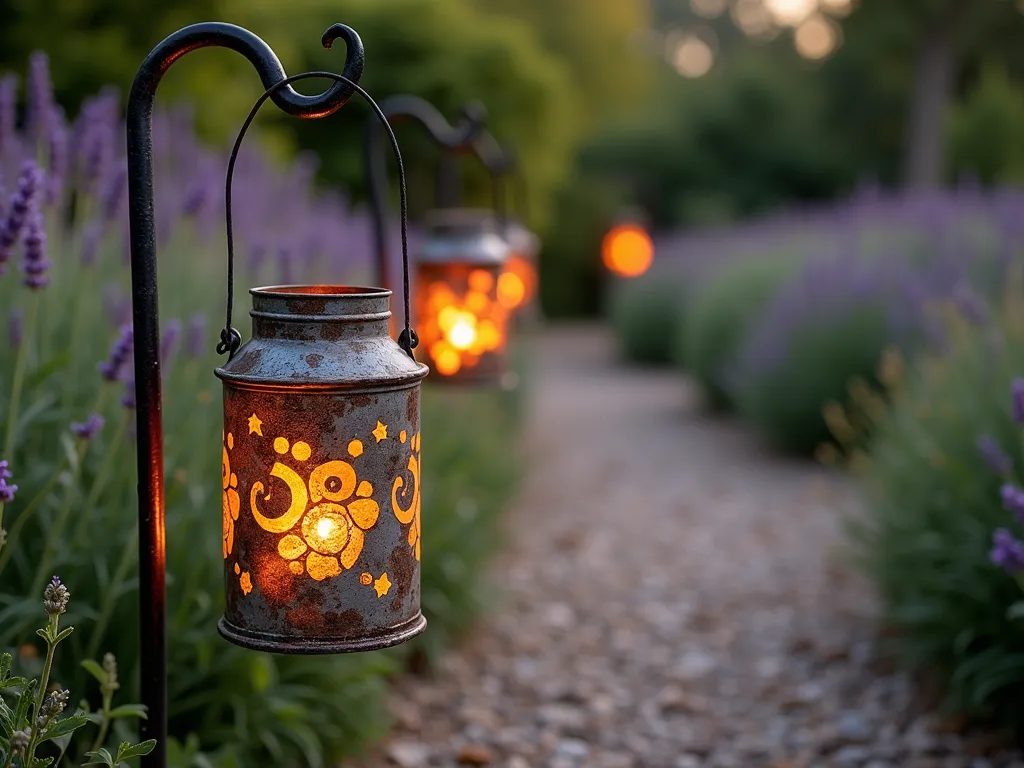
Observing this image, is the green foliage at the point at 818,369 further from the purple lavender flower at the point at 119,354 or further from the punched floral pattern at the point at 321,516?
the punched floral pattern at the point at 321,516

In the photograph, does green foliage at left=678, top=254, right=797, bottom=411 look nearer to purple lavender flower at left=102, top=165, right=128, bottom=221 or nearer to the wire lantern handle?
purple lavender flower at left=102, top=165, right=128, bottom=221

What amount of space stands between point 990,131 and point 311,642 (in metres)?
23.1

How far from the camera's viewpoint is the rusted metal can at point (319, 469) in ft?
5.43

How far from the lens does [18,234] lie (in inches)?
78.2

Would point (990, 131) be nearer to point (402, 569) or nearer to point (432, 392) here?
point (432, 392)

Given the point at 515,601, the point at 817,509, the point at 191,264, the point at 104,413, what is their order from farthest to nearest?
the point at 817,509, the point at 515,601, the point at 191,264, the point at 104,413

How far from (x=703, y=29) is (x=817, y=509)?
4373 cm

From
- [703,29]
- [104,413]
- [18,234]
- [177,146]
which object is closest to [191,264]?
[177,146]

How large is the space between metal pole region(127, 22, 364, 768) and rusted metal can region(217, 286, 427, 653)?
0.21 m

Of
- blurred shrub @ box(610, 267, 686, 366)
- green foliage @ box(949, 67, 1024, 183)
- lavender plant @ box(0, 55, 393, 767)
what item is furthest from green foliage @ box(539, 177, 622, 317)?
lavender plant @ box(0, 55, 393, 767)

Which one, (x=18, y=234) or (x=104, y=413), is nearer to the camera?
(x=18, y=234)

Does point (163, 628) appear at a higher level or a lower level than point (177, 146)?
lower

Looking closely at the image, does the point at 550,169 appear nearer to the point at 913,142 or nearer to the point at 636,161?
the point at 636,161

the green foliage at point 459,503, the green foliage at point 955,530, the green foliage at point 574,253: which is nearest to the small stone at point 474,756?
the green foliage at point 459,503
